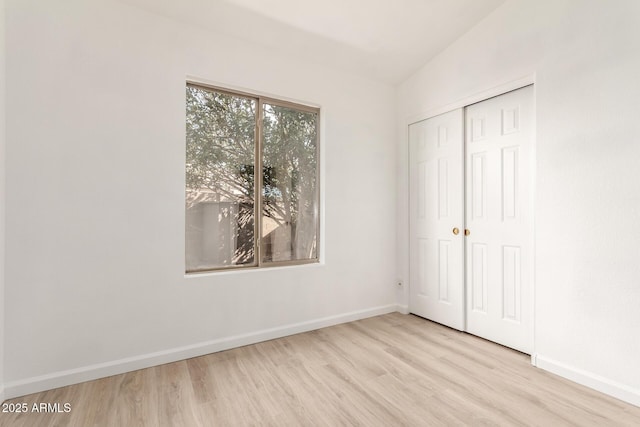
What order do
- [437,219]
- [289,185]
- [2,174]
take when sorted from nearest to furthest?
[2,174] → [289,185] → [437,219]

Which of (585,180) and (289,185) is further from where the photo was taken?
(289,185)

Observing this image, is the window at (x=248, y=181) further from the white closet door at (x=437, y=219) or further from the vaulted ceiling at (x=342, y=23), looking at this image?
the white closet door at (x=437, y=219)

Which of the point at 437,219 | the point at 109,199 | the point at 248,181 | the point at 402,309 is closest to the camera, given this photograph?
the point at 109,199

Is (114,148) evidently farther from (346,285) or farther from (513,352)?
(513,352)

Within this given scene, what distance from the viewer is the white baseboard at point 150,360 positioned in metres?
1.95

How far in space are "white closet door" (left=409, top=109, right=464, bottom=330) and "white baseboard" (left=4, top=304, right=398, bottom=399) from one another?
0.97m

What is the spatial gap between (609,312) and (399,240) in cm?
191

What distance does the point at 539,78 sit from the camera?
2338mm

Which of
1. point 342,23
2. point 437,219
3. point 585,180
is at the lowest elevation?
point 437,219

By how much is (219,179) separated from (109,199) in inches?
31.9

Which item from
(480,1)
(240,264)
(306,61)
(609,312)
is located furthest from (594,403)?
(306,61)

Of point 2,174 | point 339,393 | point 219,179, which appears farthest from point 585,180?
point 2,174

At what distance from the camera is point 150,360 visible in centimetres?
229

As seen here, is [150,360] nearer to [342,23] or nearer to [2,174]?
[2,174]
